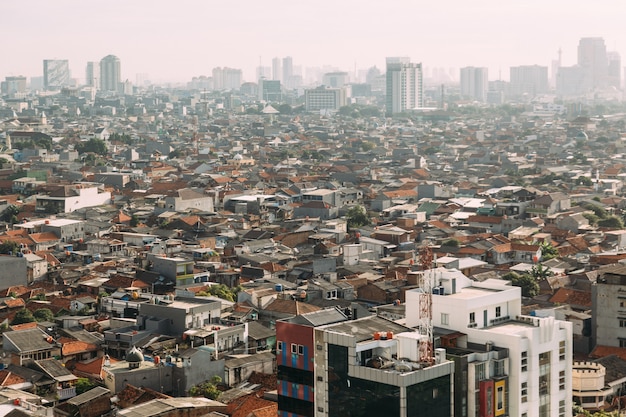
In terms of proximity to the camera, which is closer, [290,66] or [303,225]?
[303,225]

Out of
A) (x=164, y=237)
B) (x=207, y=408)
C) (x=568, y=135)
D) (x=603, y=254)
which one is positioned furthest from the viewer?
(x=568, y=135)

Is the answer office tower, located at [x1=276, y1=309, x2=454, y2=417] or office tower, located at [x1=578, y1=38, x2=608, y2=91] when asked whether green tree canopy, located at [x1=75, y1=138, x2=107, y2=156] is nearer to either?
office tower, located at [x1=276, y1=309, x2=454, y2=417]

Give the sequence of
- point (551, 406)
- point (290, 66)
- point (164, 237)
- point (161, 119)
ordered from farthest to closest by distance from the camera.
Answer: point (290, 66)
point (161, 119)
point (164, 237)
point (551, 406)

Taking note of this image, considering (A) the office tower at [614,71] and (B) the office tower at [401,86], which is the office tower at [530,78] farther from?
(B) the office tower at [401,86]

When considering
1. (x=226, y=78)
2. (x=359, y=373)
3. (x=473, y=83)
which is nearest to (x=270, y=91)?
(x=226, y=78)

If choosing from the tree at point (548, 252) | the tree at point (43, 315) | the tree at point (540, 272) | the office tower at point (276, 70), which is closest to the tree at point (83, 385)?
the tree at point (43, 315)

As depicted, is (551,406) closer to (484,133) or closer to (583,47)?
(484,133)

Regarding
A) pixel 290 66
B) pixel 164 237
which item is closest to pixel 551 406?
pixel 164 237
